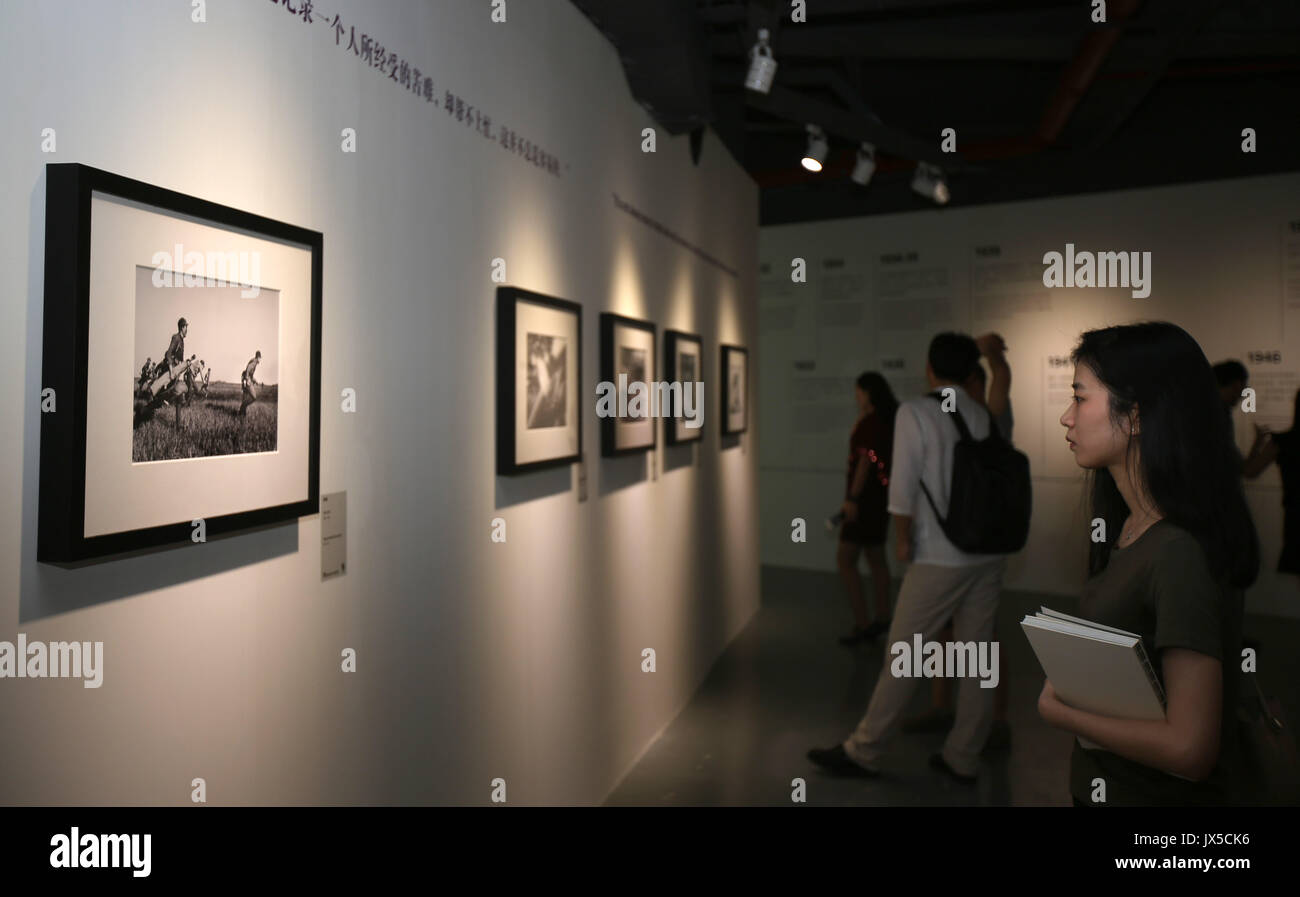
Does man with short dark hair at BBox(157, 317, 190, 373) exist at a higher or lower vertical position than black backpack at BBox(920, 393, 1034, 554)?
higher

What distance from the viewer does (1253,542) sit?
4.68ft

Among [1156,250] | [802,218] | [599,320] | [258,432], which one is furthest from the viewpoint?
[802,218]

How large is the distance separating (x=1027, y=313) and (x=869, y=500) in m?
2.94

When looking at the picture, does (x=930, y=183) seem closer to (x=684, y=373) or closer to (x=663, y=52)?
(x=684, y=373)

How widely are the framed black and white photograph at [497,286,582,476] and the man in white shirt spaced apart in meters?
1.41

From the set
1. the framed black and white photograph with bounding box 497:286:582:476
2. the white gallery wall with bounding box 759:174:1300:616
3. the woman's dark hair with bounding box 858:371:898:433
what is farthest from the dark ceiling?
the woman's dark hair with bounding box 858:371:898:433

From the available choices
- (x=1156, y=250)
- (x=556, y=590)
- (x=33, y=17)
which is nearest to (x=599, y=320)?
(x=556, y=590)

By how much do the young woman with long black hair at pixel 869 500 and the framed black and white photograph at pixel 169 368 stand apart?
4.53 metres

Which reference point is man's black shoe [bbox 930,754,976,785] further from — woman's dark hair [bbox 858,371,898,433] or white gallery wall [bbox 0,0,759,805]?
woman's dark hair [bbox 858,371,898,433]

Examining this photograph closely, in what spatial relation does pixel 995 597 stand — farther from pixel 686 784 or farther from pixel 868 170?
pixel 868 170

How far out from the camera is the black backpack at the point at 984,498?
366 cm

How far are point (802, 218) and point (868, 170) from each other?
2414 millimetres

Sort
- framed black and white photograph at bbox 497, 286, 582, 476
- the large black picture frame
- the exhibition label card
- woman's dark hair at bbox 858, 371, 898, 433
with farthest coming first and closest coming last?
woman's dark hair at bbox 858, 371, 898, 433 → the large black picture frame → framed black and white photograph at bbox 497, 286, 582, 476 → the exhibition label card

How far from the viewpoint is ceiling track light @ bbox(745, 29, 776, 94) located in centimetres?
404
